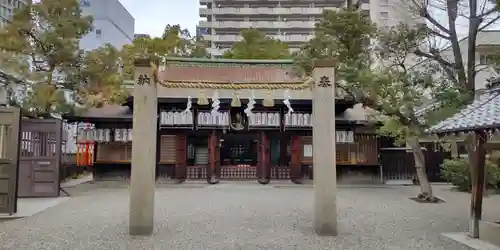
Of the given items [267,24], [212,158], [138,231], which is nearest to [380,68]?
[138,231]

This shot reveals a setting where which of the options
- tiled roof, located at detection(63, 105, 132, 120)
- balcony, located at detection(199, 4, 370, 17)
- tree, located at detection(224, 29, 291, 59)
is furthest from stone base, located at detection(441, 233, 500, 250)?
balcony, located at detection(199, 4, 370, 17)

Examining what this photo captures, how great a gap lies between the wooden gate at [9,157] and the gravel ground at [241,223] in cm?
75

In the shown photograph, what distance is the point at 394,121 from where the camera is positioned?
11328 millimetres

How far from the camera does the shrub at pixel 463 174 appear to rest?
1454cm

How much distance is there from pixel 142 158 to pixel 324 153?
126 inches

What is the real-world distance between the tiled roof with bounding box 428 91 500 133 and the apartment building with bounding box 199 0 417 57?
150 feet

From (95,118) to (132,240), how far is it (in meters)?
12.0

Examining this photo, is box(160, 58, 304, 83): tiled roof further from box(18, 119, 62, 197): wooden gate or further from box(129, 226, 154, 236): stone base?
box(129, 226, 154, 236): stone base

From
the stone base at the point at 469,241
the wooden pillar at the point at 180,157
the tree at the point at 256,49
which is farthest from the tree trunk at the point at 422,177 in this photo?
the tree at the point at 256,49

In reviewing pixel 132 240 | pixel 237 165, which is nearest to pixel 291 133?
pixel 237 165

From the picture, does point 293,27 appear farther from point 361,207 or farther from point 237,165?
point 361,207

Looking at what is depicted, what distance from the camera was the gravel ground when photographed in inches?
257

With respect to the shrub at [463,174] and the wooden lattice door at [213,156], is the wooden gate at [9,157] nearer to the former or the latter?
the wooden lattice door at [213,156]

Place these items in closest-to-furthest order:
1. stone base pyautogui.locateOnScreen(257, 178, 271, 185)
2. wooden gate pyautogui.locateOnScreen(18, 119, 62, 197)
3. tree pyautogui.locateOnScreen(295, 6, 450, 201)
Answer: tree pyautogui.locateOnScreen(295, 6, 450, 201)
wooden gate pyautogui.locateOnScreen(18, 119, 62, 197)
stone base pyautogui.locateOnScreen(257, 178, 271, 185)
